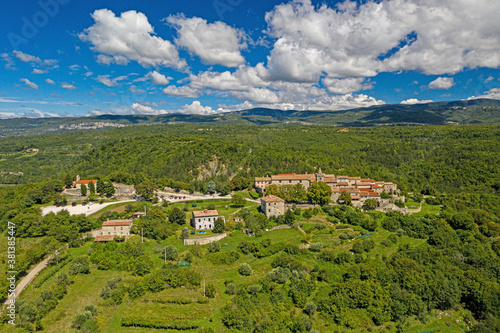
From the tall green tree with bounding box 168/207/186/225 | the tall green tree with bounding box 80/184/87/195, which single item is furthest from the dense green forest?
the tall green tree with bounding box 80/184/87/195

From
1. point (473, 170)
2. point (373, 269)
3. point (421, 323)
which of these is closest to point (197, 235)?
point (373, 269)

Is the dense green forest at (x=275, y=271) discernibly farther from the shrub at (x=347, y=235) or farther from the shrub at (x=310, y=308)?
the shrub at (x=347, y=235)

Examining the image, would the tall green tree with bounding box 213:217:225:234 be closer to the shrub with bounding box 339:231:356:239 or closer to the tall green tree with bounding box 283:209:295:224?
the tall green tree with bounding box 283:209:295:224

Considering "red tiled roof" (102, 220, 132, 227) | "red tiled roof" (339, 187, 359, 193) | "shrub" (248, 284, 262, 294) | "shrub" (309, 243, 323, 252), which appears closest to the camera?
"shrub" (248, 284, 262, 294)

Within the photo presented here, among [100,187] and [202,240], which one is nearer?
[202,240]

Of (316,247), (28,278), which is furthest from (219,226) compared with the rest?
(28,278)

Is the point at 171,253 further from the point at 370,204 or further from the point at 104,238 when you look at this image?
the point at 370,204

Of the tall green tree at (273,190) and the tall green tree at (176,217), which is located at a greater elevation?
the tall green tree at (273,190)

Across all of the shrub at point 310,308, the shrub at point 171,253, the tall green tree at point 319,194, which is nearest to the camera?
the shrub at point 310,308

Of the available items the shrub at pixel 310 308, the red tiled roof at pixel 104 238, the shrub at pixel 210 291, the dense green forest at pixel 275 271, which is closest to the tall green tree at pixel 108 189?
the dense green forest at pixel 275 271

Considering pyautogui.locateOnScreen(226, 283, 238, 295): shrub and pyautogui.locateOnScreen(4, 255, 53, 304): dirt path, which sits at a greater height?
pyautogui.locateOnScreen(4, 255, 53, 304): dirt path
